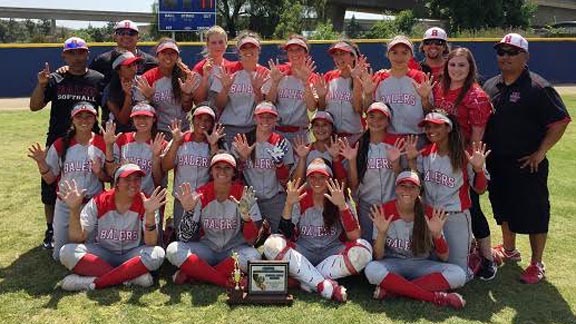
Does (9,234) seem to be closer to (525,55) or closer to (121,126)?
(121,126)

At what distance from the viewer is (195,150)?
5.12m

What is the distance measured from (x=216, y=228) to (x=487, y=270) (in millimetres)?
2360

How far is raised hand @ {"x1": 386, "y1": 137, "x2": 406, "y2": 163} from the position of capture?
471 cm

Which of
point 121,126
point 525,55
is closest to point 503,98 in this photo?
point 525,55

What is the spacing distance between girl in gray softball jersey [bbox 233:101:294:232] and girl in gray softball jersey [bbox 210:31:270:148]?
0.79ft

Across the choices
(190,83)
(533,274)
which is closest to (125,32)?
(190,83)

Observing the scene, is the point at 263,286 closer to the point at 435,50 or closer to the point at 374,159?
the point at 374,159

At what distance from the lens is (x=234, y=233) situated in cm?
487

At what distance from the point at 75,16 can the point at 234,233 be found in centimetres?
4994

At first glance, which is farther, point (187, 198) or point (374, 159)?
point (374, 159)

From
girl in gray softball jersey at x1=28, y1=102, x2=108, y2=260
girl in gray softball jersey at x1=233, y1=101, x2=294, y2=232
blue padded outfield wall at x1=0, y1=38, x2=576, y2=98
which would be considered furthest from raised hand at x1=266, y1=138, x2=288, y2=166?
blue padded outfield wall at x1=0, y1=38, x2=576, y2=98

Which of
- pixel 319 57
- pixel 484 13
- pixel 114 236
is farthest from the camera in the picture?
pixel 484 13

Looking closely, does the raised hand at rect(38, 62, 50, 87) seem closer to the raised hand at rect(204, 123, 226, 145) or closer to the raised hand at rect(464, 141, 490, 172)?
the raised hand at rect(204, 123, 226, 145)

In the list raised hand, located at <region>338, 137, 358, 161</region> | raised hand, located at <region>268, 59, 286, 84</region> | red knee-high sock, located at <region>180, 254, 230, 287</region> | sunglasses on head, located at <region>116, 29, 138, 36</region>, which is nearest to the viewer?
red knee-high sock, located at <region>180, 254, 230, 287</region>
